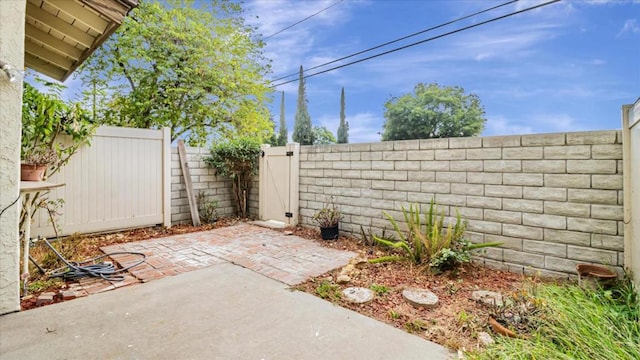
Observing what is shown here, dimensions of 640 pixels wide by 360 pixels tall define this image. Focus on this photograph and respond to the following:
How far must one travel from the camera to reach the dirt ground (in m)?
2.13

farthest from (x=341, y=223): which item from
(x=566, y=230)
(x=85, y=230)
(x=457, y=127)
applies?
(x=457, y=127)

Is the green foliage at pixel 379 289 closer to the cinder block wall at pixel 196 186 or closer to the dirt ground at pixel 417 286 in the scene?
the dirt ground at pixel 417 286

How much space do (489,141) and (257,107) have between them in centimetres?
955

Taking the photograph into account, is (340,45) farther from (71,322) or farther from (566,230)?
(71,322)

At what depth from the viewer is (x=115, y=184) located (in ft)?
16.3

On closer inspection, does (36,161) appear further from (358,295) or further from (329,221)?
(358,295)

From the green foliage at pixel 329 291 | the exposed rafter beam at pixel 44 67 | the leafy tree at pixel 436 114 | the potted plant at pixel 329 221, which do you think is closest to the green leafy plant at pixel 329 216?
the potted plant at pixel 329 221

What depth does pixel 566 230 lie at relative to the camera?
3059 millimetres

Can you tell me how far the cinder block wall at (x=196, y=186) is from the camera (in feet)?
19.1

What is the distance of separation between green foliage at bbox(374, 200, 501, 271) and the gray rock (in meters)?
1.23

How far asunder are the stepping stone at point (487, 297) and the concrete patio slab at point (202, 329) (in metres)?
0.91

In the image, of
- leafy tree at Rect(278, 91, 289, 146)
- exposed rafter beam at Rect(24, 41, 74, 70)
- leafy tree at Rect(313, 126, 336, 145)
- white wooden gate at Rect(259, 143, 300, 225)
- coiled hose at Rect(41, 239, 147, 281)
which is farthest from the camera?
leafy tree at Rect(278, 91, 289, 146)

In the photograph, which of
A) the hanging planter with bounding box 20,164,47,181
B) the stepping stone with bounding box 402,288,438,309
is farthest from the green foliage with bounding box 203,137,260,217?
the stepping stone with bounding box 402,288,438,309

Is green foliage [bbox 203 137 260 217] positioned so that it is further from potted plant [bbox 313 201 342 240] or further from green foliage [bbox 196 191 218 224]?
potted plant [bbox 313 201 342 240]
